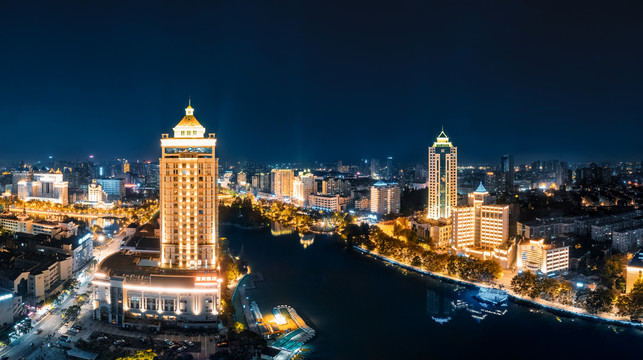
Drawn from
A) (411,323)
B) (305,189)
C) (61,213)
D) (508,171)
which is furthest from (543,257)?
(61,213)

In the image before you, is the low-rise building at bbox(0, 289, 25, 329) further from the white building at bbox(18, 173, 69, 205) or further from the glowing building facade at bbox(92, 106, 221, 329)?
the white building at bbox(18, 173, 69, 205)

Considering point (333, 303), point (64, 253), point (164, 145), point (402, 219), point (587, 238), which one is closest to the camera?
point (164, 145)

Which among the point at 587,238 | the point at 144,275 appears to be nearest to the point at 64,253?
the point at 144,275

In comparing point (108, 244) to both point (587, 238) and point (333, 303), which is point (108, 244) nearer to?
point (333, 303)

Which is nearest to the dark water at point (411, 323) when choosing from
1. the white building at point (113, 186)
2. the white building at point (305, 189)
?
the white building at point (305, 189)

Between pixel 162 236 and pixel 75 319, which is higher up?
pixel 162 236
